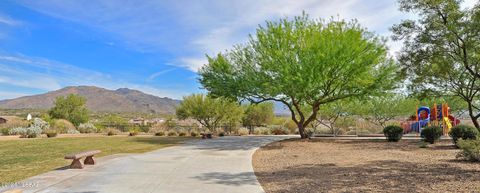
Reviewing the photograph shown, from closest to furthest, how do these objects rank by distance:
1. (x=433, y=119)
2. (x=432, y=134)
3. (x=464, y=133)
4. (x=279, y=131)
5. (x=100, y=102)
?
(x=464, y=133) < (x=432, y=134) < (x=433, y=119) < (x=279, y=131) < (x=100, y=102)

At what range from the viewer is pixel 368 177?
9.83 m

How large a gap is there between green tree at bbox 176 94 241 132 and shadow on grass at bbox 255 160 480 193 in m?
27.6

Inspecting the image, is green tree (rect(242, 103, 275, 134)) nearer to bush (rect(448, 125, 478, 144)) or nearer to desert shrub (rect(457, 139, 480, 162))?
bush (rect(448, 125, 478, 144))

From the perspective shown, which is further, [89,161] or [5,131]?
[5,131]

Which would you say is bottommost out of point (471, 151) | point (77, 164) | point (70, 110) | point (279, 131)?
point (77, 164)

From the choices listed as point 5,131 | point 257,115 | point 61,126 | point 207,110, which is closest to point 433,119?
point 207,110

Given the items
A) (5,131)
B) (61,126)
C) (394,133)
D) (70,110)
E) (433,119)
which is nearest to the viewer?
(394,133)

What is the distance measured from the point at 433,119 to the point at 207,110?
68.5 feet

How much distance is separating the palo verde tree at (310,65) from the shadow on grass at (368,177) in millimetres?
9558

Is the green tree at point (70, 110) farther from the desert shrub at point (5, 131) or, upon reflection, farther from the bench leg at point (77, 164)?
the bench leg at point (77, 164)

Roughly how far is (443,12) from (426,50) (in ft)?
5.00

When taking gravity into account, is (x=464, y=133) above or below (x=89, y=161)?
above

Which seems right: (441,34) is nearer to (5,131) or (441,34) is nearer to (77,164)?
(77,164)

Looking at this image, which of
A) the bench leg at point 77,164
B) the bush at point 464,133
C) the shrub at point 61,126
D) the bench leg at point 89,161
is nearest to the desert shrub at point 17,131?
the shrub at point 61,126
